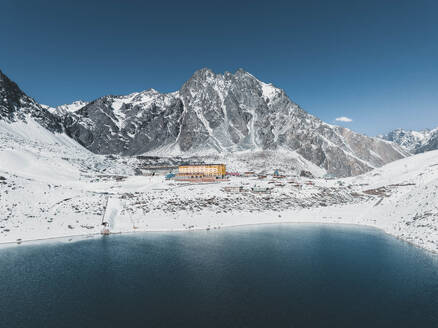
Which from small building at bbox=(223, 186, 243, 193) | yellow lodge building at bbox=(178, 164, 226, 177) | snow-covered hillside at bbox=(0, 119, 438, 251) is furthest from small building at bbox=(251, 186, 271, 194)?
yellow lodge building at bbox=(178, 164, 226, 177)

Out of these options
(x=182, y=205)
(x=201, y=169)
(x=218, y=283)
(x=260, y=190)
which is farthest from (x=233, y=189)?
(x=218, y=283)

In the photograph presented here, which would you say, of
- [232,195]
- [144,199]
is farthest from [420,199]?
[144,199]

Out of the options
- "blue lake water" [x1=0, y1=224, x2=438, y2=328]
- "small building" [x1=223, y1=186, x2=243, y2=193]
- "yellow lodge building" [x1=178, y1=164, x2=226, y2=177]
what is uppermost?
"yellow lodge building" [x1=178, y1=164, x2=226, y2=177]

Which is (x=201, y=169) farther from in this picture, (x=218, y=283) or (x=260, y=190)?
(x=218, y=283)

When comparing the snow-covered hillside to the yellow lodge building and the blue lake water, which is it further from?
the yellow lodge building

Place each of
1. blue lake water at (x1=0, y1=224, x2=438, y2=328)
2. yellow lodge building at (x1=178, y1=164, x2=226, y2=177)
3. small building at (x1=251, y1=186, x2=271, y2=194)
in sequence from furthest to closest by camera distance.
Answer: yellow lodge building at (x1=178, y1=164, x2=226, y2=177) → small building at (x1=251, y1=186, x2=271, y2=194) → blue lake water at (x1=0, y1=224, x2=438, y2=328)

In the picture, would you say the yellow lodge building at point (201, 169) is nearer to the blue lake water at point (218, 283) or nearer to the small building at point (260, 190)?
the small building at point (260, 190)

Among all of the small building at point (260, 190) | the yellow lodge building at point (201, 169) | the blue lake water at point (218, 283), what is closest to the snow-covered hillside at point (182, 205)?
the small building at point (260, 190)

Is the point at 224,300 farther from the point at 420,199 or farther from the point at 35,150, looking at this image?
the point at 35,150

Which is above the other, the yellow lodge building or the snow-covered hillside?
the yellow lodge building
